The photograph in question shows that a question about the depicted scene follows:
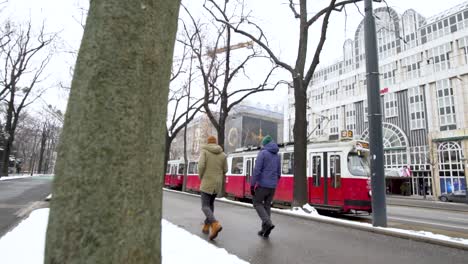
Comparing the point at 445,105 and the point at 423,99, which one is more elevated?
the point at 423,99

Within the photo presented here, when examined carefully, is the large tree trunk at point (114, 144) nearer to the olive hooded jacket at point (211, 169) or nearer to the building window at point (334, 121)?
the olive hooded jacket at point (211, 169)

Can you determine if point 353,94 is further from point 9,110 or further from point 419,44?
point 9,110

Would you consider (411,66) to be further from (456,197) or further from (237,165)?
(237,165)

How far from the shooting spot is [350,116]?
55.3 m

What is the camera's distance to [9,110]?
115ft

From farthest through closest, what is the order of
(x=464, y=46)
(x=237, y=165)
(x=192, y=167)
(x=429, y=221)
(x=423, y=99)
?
(x=423, y=99)
(x=464, y=46)
(x=192, y=167)
(x=237, y=165)
(x=429, y=221)

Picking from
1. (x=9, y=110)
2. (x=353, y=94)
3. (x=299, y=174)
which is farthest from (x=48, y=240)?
(x=353, y=94)

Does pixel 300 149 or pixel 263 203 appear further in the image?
pixel 300 149

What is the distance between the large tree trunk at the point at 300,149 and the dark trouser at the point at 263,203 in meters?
5.33

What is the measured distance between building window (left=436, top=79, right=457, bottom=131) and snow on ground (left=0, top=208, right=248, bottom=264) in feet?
146

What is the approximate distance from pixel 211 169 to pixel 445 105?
4476cm

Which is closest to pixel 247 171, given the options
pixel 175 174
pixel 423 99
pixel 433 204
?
pixel 175 174

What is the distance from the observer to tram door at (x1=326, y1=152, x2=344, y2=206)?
12672mm

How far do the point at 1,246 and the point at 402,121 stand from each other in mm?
50441
